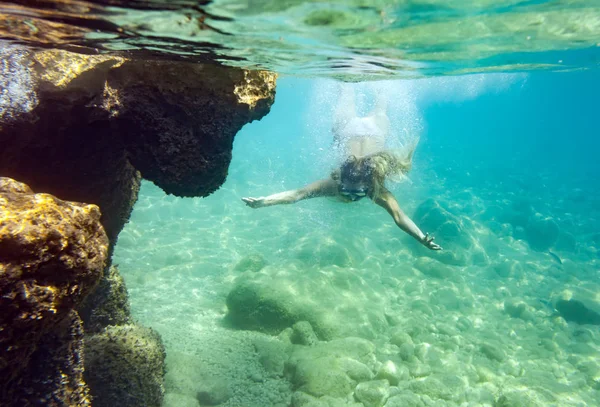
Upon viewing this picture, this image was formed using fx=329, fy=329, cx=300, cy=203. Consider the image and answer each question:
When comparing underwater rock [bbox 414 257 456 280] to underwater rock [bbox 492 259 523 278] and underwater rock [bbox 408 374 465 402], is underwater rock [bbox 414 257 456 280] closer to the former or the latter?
underwater rock [bbox 492 259 523 278]

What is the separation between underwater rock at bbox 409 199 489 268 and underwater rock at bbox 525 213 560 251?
386 centimetres

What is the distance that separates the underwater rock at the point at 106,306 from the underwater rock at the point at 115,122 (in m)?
1.72

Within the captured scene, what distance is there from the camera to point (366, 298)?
37.8 feet

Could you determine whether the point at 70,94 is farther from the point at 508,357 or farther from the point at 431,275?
the point at 431,275

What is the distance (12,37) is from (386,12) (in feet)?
18.3

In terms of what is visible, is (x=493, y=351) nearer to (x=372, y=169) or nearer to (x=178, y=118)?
(x=372, y=169)

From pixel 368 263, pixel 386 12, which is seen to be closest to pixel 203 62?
pixel 386 12

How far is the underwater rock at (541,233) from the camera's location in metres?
18.3

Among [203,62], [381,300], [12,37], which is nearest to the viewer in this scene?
[12,37]

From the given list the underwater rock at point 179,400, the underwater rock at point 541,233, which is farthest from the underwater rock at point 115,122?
the underwater rock at point 541,233

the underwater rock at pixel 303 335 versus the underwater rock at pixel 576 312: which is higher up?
the underwater rock at pixel 303 335

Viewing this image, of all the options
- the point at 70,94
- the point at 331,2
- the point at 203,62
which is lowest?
the point at 70,94

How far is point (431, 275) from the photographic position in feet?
45.8

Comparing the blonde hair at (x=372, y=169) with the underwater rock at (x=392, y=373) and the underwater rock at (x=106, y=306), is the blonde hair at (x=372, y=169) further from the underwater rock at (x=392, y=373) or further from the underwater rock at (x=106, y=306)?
the underwater rock at (x=106, y=306)
